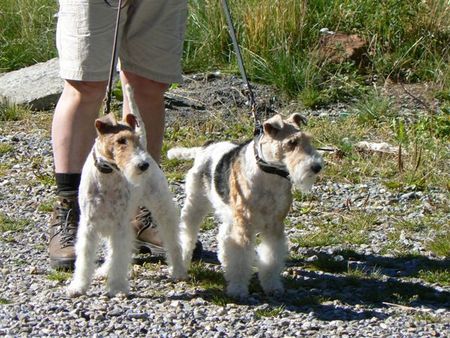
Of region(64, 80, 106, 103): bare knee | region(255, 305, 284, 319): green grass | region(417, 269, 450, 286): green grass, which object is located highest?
region(64, 80, 106, 103): bare knee

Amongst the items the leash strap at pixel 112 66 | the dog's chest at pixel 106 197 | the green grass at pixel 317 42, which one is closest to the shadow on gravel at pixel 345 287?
the dog's chest at pixel 106 197

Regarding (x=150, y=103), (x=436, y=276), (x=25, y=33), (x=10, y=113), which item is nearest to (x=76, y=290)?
(x=150, y=103)

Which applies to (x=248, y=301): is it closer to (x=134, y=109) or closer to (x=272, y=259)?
(x=272, y=259)

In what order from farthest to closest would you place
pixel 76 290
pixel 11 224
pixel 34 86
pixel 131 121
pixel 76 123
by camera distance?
pixel 34 86
pixel 11 224
pixel 76 123
pixel 76 290
pixel 131 121

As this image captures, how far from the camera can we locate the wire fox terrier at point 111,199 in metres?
5.15

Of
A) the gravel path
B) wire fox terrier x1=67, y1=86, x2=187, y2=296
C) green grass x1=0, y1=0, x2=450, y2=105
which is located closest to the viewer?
the gravel path

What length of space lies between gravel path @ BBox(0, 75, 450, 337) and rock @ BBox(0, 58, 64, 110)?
8.91 ft

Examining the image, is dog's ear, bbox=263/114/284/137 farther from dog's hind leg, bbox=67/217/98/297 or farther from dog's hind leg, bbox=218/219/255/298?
dog's hind leg, bbox=67/217/98/297

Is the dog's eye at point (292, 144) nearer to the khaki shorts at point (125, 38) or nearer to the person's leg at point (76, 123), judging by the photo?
the khaki shorts at point (125, 38)

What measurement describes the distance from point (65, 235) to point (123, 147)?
3.59 ft

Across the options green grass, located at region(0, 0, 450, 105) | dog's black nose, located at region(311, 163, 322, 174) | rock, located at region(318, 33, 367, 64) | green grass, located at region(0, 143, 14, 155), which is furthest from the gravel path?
rock, located at region(318, 33, 367, 64)

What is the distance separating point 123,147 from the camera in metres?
5.06

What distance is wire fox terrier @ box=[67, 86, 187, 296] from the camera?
515 centimetres

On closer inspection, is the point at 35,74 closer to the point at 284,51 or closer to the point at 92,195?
the point at 284,51
